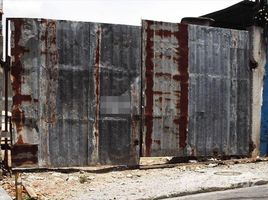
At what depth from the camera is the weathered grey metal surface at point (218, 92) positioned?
331 inches

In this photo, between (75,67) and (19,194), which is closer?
(19,194)

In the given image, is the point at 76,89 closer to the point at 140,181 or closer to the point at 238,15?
the point at 140,181

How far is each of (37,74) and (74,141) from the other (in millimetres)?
1313

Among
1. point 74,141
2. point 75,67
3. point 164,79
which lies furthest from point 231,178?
point 75,67

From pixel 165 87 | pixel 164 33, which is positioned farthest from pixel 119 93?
pixel 164 33

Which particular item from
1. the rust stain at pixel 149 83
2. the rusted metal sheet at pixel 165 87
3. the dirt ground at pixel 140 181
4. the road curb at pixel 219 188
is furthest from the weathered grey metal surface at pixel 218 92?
the road curb at pixel 219 188

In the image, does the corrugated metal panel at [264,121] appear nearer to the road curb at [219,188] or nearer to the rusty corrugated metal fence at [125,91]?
the rusty corrugated metal fence at [125,91]

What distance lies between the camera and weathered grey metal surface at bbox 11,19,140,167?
23.8ft

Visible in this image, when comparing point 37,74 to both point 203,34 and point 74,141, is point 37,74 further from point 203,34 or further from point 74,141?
point 203,34

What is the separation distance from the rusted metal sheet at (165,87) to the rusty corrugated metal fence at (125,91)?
0.02 meters

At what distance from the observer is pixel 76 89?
7555mm

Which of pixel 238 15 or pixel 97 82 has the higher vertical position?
pixel 238 15

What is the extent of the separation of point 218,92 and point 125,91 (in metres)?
1.99

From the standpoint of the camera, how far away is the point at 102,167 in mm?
7988
